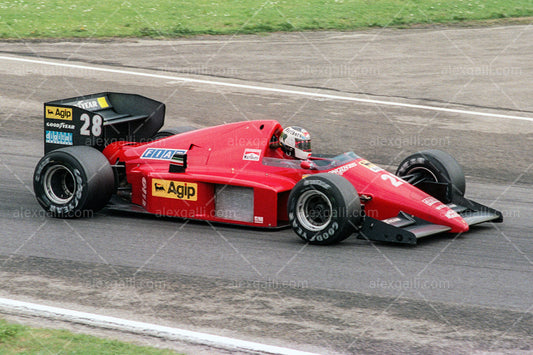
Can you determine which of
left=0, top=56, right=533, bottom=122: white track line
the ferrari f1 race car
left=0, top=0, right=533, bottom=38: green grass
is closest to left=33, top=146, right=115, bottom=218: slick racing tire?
the ferrari f1 race car

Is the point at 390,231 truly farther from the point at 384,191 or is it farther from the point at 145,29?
the point at 145,29

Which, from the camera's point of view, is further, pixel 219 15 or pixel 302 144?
pixel 219 15

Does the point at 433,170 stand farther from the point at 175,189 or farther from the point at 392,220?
the point at 175,189

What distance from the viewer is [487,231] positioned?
31.6 feet

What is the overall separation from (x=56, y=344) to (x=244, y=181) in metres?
3.69

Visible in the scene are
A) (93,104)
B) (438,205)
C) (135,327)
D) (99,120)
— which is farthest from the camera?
(93,104)

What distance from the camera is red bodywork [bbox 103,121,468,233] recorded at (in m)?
9.25

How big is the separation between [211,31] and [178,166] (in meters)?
14.7

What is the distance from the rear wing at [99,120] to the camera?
34.8ft

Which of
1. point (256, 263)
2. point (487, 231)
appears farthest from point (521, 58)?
point (256, 263)

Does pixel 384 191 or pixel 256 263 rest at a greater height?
pixel 384 191

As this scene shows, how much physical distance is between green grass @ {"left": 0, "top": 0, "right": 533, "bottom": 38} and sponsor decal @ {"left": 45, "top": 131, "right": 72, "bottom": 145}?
13.0 meters

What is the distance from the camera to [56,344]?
630cm

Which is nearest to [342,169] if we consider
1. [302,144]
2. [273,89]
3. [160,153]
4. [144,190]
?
[302,144]
